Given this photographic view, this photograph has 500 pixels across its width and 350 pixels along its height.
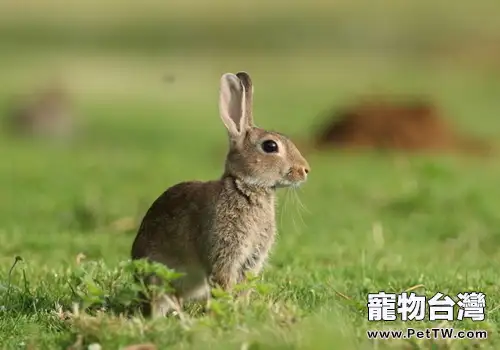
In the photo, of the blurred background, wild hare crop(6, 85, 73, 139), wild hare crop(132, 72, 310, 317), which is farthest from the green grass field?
wild hare crop(6, 85, 73, 139)

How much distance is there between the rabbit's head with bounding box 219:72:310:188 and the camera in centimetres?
700

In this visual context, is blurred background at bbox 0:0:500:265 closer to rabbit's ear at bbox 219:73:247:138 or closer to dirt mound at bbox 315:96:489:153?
dirt mound at bbox 315:96:489:153

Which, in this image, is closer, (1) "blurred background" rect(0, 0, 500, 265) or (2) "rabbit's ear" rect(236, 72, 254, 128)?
(2) "rabbit's ear" rect(236, 72, 254, 128)

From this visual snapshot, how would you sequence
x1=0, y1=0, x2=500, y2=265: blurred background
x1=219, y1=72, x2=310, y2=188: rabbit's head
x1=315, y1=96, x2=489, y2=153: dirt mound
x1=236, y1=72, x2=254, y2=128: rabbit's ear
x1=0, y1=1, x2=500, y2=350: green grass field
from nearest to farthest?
x1=0, y1=1, x2=500, y2=350: green grass field → x1=219, y1=72, x2=310, y2=188: rabbit's head → x1=236, y1=72, x2=254, y2=128: rabbit's ear → x1=0, y1=0, x2=500, y2=265: blurred background → x1=315, y1=96, x2=489, y2=153: dirt mound

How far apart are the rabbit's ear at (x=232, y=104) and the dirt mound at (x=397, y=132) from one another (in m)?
14.6

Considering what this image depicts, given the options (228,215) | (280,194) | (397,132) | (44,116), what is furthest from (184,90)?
(228,215)

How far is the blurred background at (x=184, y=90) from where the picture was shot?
14.8 m

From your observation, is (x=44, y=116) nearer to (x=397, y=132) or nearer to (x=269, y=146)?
(x=397, y=132)

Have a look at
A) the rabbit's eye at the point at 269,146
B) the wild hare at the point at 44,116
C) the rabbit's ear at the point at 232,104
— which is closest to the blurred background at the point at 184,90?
the wild hare at the point at 44,116

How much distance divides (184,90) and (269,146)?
1301 inches

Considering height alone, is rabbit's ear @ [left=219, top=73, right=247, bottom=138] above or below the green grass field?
above

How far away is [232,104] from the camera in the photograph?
7168 millimetres

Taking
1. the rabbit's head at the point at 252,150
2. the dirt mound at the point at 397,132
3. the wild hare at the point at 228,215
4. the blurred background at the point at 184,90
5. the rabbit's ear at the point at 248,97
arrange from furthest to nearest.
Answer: the dirt mound at the point at 397,132
the blurred background at the point at 184,90
the rabbit's ear at the point at 248,97
the rabbit's head at the point at 252,150
the wild hare at the point at 228,215

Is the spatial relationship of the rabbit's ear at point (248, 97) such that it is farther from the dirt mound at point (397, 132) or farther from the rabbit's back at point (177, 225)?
the dirt mound at point (397, 132)
